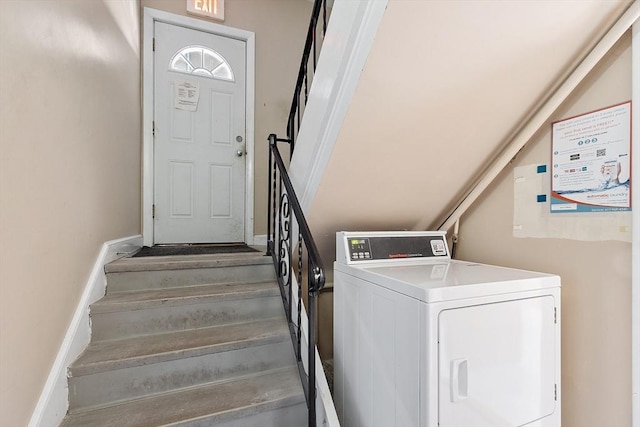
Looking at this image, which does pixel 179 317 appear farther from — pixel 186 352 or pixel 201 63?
pixel 201 63

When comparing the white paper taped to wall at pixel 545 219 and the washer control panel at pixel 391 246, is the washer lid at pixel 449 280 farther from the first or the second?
the white paper taped to wall at pixel 545 219

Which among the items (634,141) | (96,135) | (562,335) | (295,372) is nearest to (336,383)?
(295,372)

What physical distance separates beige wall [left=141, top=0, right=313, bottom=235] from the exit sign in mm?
76

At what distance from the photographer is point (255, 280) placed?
1.97 m

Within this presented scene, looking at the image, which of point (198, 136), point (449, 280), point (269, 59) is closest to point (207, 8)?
point (269, 59)

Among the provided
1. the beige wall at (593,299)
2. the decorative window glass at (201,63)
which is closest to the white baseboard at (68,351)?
the decorative window glass at (201,63)

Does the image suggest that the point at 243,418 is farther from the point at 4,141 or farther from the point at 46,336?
the point at 4,141

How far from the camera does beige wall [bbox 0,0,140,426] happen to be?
958 mm

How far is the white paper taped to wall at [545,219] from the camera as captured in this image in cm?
115

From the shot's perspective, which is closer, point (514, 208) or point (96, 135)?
point (514, 208)

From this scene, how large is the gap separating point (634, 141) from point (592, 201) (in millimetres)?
245

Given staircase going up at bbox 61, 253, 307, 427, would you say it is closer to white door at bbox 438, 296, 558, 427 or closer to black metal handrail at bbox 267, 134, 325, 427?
black metal handrail at bbox 267, 134, 325, 427

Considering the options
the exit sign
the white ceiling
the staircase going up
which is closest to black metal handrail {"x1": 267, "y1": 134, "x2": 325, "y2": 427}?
the staircase going up

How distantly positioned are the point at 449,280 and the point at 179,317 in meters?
1.36
